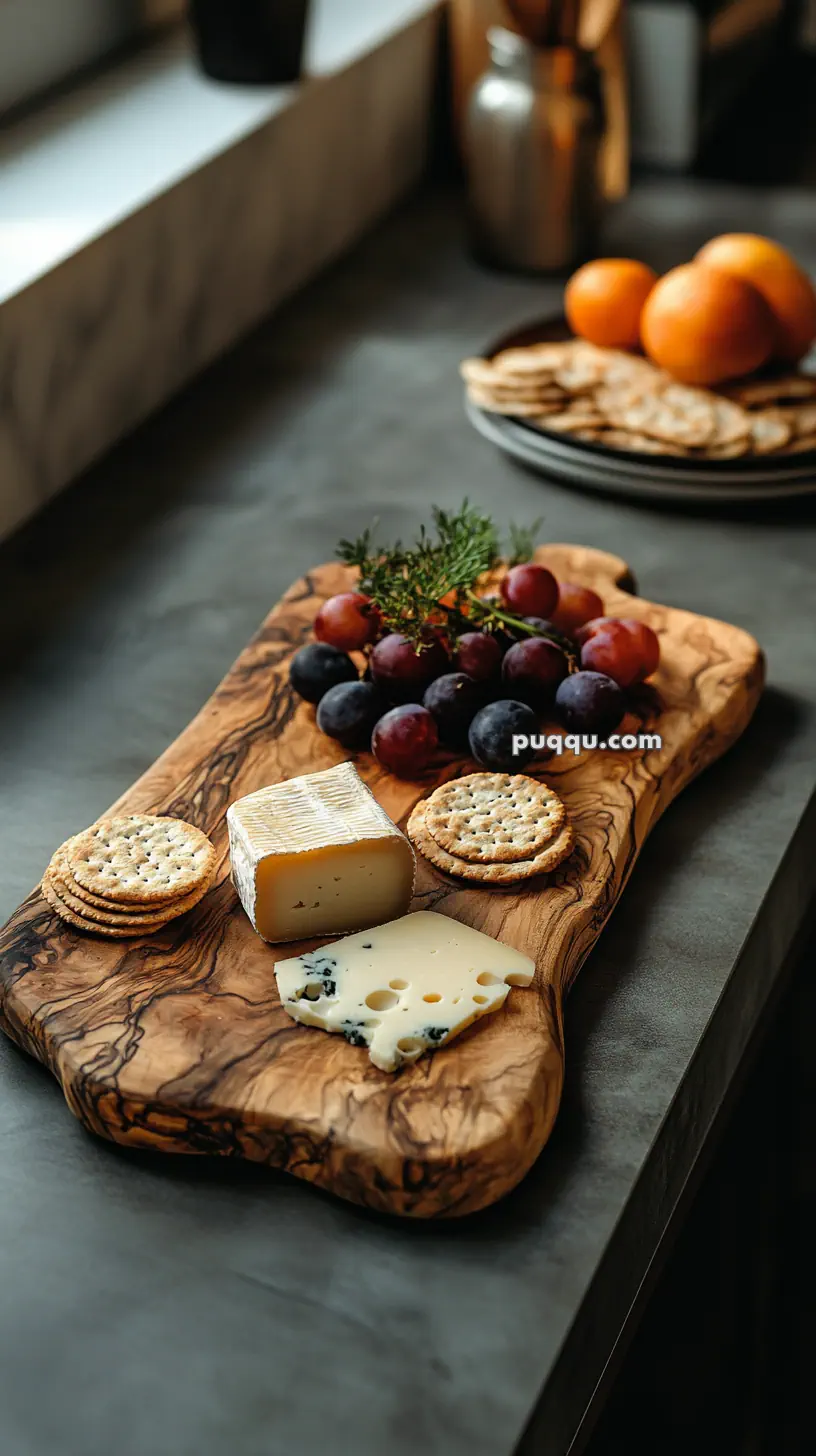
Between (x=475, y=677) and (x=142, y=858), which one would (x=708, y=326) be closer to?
(x=475, y=677)

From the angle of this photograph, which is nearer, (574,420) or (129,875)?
(129,875)

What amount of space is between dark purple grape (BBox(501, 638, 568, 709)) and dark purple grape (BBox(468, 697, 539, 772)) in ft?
0.13

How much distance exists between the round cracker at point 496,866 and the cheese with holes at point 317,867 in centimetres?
6

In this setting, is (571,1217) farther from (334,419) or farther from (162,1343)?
(334,419)

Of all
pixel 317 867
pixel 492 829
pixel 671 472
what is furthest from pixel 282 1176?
pixel 671 472

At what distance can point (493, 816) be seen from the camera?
1096 mm

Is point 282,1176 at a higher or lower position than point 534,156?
lower

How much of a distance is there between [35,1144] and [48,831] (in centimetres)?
32

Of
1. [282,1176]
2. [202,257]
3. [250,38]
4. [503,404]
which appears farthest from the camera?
[250,38]

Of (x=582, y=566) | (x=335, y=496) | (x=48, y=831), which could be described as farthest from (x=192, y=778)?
(x=335, y=496)

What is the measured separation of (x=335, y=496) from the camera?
1682 millimetres

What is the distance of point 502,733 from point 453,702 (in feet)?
0.16

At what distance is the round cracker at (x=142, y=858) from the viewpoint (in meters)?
1.00

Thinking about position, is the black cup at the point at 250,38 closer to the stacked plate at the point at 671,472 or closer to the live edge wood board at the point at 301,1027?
the stacked plate at the point at 671,472
